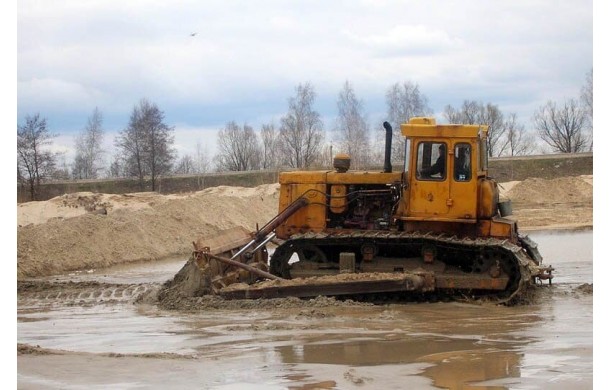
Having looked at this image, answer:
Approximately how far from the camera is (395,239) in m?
15.2

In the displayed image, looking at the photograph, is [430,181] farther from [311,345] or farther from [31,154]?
[31,154]

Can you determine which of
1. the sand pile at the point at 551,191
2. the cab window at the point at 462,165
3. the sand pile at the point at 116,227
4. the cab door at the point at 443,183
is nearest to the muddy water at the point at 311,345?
the cab door at the point at 443,183

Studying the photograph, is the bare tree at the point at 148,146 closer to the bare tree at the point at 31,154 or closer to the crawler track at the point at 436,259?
the bare tree at the point at 31,154

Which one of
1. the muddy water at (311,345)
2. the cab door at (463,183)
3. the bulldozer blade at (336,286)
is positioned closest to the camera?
the muddy water at (311,345)

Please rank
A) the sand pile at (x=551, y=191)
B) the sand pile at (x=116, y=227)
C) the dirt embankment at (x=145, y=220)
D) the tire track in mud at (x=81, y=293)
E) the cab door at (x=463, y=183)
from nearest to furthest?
the cab door at (x=463, y=183) → the tire track in mud at (x=81, y=293) → the sand pile at (x=116, y=227) → the dirt embankment at (x=145, y=220) → the sand pile at (x=551, y=191)

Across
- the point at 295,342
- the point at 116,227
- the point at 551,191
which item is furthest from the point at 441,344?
the point at 551,191

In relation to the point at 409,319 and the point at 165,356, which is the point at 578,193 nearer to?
the point at 409,319

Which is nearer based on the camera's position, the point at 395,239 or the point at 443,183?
the point at 443,183

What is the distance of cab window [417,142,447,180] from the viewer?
15118 mm

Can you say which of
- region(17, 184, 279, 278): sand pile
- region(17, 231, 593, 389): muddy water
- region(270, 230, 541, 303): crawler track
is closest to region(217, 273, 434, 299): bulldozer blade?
region(270, 230, 541, 303): crawler track

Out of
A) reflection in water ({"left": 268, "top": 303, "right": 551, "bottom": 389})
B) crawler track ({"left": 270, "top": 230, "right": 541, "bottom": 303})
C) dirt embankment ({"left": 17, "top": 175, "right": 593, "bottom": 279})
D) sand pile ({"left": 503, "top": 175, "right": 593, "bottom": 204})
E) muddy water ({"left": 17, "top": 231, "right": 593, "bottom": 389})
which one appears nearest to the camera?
muddy water ({"left": 17, "top": 231, "right": 593, "bottom": 389})

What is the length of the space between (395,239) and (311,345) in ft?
14.4

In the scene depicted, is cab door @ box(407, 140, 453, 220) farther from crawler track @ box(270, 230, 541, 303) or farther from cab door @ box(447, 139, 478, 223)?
crawler track @ box(270, 230, 541, 303)

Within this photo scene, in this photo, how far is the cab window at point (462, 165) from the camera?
592 inches
